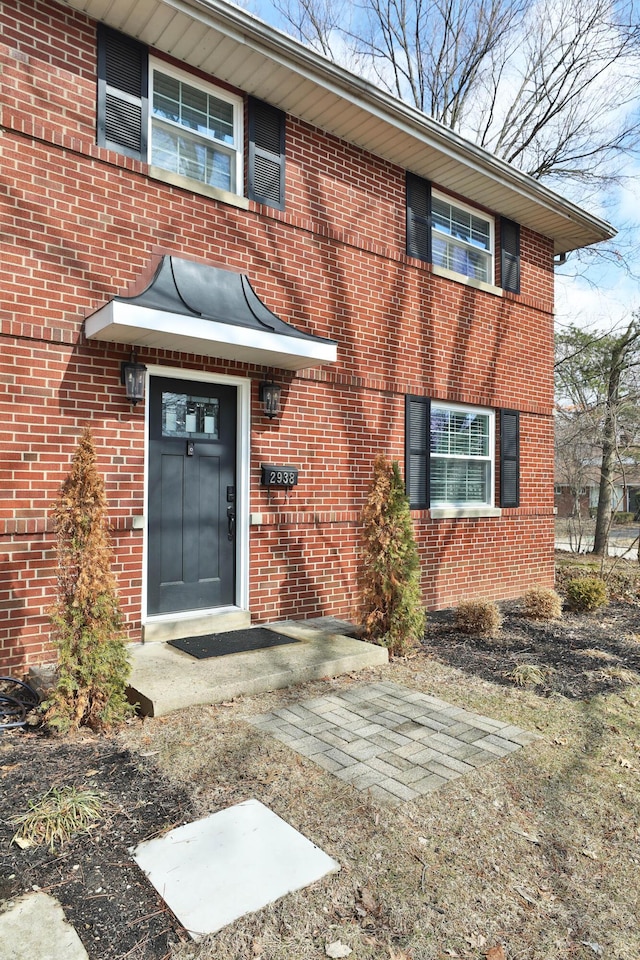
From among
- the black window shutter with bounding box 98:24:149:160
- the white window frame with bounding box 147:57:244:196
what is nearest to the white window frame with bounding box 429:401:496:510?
the white window frame with bounding box 147:57:244:196

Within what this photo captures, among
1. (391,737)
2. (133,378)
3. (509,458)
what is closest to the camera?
(391,737)

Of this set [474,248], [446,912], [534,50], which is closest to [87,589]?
[446,912]

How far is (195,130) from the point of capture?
5656 millimetres

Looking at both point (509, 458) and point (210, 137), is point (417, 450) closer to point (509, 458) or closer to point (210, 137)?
point (509, 458)

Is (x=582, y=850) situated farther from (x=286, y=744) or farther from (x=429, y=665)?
(x=429, y=665)

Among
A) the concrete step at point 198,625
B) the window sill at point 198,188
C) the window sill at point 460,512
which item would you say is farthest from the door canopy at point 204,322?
the window sill at point 460,512

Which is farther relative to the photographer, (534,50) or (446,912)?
(534,50)

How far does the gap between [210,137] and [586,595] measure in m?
6.87

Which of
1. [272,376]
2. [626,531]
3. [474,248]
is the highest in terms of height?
[474,248]

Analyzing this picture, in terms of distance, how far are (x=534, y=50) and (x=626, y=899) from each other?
1716 centimetres

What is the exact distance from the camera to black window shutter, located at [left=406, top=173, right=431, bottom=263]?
7.50 meters

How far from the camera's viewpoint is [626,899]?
2285 mm

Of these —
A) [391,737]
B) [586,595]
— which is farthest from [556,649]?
[391,737]

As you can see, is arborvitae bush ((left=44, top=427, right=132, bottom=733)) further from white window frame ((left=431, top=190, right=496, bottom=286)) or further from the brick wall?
white window frame ((left=431, top=190, right=496, bottom=286))
